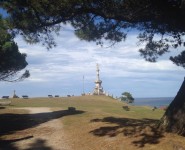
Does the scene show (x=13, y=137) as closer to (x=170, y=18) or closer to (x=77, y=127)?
(x=77, y=127)

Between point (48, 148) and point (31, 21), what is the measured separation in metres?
6.63

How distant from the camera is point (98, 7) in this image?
1606cm

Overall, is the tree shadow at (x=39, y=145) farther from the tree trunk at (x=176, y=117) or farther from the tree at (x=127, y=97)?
the tree at (x=127, y=97)

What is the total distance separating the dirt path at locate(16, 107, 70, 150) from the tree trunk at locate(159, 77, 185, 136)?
4911mm

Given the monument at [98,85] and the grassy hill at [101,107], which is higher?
the monument at [98,85]

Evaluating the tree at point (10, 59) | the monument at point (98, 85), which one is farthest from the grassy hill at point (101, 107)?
the monument at point (98, 85)

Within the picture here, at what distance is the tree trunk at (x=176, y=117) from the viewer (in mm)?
15289

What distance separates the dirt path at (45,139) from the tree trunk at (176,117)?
4.91 metres

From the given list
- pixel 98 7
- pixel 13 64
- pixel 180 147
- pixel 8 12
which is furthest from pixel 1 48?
pixel 180 147

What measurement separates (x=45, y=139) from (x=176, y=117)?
21.8 feet

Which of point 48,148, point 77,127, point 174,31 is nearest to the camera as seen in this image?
point 48,148

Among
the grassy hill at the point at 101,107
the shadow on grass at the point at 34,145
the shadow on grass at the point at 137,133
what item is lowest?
the shadow on grass at the point at 34,145

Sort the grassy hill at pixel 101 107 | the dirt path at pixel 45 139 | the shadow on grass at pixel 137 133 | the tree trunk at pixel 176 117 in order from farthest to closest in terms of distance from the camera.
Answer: the grassy hill at pixel 101 107, the tree trunk at pixel 176 117, the dirt path at pixel 45 139, the shadow on grass at pixel 137 133

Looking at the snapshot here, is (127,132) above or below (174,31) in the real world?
below
